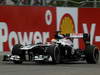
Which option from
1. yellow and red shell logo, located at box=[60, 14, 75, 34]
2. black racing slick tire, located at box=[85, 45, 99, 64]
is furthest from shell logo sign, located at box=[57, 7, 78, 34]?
black racing slick tire, located at box=[85, 45, 99, 64]

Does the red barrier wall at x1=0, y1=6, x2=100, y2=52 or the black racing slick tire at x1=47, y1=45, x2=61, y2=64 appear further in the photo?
the red barrier wall at x1=0, y1=6, x2=100, y2=52

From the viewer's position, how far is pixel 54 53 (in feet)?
50.5

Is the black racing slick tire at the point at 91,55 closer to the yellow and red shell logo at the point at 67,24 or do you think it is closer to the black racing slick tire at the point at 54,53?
the black racing slick tire at the point at 54,53

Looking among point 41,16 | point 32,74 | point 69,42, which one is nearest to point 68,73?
point 32,74

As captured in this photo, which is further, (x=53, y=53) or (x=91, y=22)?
(x=91, y=22)

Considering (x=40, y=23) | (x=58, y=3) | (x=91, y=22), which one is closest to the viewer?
(x=40, y=23)

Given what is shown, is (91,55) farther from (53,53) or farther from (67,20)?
(67,20)

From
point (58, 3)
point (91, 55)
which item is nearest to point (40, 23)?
point (58, 3)

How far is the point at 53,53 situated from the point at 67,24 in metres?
7.46

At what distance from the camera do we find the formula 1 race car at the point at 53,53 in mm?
15422

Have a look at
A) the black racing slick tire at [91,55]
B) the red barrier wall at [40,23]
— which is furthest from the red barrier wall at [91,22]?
the black racing slick tire at [91,55]

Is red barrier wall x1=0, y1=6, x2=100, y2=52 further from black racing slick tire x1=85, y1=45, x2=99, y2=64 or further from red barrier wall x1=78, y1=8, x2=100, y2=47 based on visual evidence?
black racing slick tire x1=85, y1=45, x2=99, y2=64

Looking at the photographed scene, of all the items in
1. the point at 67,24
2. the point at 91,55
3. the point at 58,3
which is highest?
the point at 58,3

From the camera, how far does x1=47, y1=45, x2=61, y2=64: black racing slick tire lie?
15.4m
